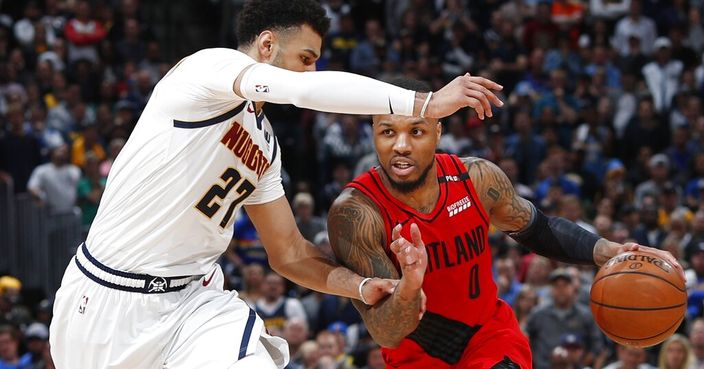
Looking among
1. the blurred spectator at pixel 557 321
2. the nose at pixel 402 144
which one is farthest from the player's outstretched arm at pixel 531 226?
the blurred spectator at pixel 557 321

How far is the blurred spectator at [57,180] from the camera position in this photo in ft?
46.8

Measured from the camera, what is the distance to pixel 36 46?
680 inches

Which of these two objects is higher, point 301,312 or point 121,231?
point 121,231

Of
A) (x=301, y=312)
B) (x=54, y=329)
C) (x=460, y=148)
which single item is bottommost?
(x=301, y=312)

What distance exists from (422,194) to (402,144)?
39cm

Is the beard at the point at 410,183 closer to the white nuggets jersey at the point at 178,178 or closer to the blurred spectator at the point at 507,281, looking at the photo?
the white nuggets jersey at the point at 178,178

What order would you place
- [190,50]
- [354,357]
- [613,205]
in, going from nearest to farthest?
[354,357], [613,205], [190,50]

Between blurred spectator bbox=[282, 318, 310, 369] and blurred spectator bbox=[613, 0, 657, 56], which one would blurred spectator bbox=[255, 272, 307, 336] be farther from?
blurred spectator bbox=[613, 0, 657, 56]

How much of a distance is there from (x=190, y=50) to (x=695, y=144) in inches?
342

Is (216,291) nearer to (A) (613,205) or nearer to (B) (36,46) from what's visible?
(A) (613,205)

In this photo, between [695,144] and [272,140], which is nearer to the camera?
[272,140]

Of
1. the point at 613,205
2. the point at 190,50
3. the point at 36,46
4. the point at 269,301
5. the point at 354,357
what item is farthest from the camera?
the point at 190,50

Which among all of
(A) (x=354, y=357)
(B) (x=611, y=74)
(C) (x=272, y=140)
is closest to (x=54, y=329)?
(C) (x=272, y=140)

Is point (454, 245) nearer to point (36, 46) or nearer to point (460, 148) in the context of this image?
point (460, 148)
